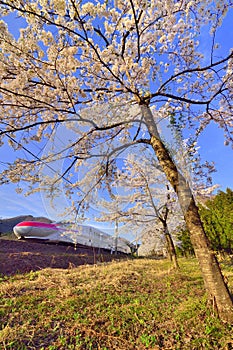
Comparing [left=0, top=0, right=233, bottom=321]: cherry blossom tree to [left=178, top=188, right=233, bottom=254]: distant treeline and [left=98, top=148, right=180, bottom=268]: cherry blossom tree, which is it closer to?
[left=98, top=148, right=180, bottom=268]: cherry blossom tree

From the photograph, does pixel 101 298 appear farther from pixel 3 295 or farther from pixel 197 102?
pixel 197 102

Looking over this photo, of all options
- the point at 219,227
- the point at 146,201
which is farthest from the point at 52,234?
the point at 219,227

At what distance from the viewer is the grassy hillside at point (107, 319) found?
237 cm

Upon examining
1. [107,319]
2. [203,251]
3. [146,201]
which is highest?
[146,201]

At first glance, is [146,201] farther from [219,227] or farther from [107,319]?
[219,227]

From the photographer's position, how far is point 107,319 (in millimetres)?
2881

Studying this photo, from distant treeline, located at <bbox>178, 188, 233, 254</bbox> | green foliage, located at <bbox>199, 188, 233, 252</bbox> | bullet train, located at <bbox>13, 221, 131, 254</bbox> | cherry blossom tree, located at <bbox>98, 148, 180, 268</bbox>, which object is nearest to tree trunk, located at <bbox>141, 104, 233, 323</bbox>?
cherry blossom tree, located at <bbox>98, 148, 180, 268</bbox>

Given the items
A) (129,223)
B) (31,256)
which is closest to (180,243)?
(129,223)

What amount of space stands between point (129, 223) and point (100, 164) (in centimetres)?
499

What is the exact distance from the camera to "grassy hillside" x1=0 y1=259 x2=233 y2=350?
2369 mm

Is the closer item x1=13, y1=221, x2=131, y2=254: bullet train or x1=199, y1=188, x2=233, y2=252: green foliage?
x1=199, y1=188, x2=233, y2=252: green foliage

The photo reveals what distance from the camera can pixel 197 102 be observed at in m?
4.38

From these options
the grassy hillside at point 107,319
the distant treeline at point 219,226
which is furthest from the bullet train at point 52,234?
the grassy hillside at point 107,319

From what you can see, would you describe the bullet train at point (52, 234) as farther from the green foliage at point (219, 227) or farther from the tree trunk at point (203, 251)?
the tree trunk at point (203, 251)
